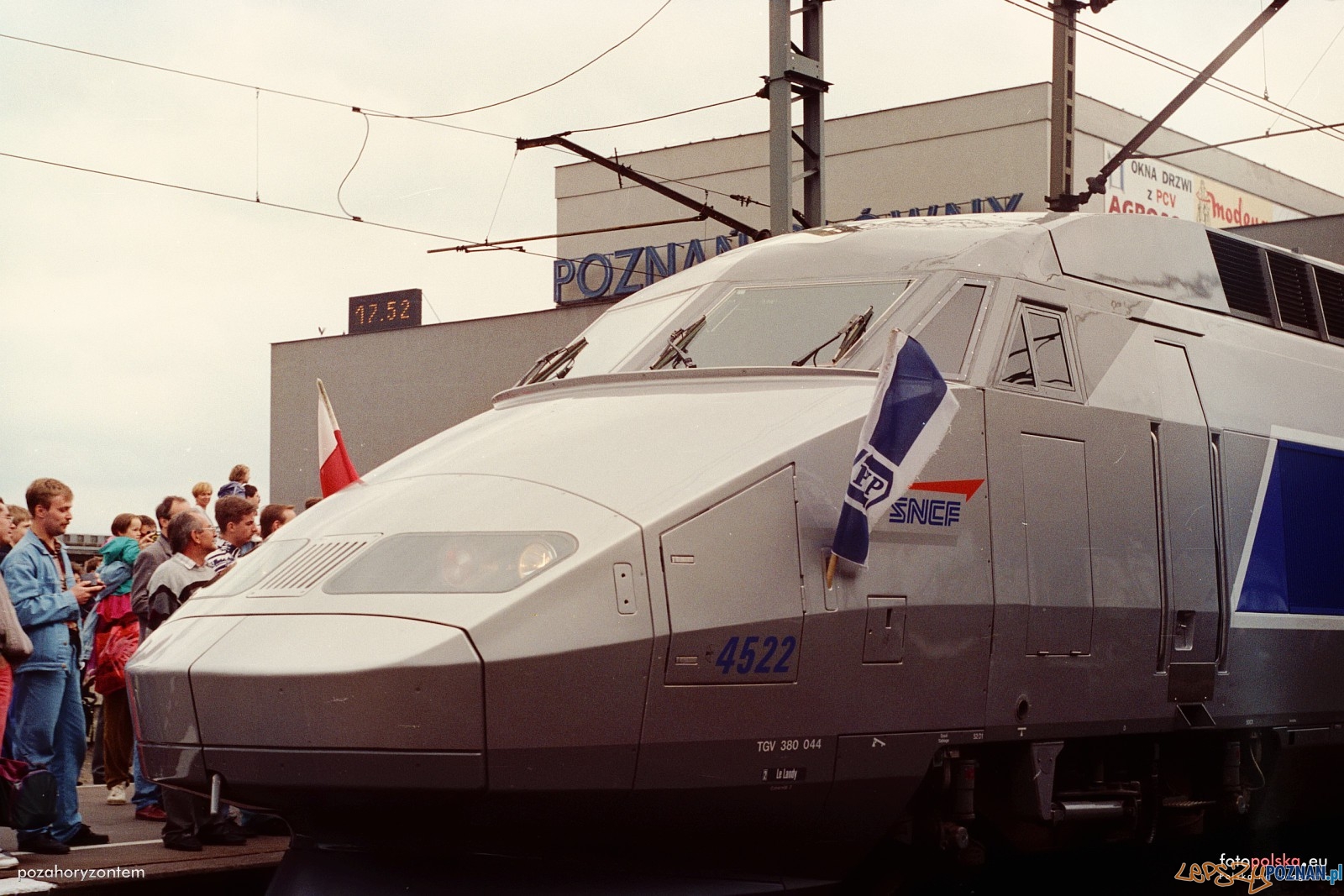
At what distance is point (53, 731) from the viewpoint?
24.9ft

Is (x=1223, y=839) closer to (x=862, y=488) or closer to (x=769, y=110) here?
(x=862, y=488)

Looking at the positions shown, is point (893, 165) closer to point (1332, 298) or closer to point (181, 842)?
point (1332, 298)

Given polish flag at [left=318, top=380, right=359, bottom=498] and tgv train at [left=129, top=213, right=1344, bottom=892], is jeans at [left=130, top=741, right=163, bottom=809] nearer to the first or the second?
polish flag at [left=318, top=380, right=359, bottom=498]

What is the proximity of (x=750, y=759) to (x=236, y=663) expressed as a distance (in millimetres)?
1734

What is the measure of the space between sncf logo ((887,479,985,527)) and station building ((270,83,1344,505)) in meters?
22.8

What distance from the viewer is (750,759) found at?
17.5 ft

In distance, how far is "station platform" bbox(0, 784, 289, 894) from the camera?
674cm

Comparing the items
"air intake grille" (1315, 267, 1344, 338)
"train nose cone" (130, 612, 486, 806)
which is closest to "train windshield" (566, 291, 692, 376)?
"train nose cone" (130, 612, 486, 806)

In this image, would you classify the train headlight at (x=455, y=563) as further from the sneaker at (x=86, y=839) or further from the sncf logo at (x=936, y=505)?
the sneaker at (x=86, y=839)

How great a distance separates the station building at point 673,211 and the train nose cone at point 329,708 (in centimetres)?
2359

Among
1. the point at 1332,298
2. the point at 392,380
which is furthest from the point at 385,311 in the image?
the point at 1332,298

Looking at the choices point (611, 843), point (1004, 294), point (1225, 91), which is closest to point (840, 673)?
point (611, 843)

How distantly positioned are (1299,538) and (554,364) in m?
3.86

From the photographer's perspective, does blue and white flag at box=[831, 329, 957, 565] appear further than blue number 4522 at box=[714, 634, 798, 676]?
Yes
